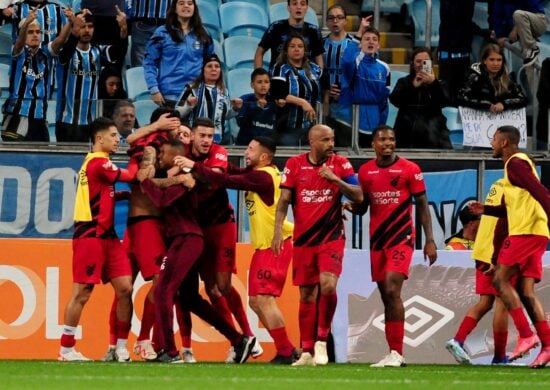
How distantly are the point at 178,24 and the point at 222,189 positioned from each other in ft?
14.4

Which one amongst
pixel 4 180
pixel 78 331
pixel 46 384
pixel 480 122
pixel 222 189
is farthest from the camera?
pixel 480 122

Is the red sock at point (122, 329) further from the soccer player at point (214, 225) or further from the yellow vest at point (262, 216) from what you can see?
the yellow vest at point (262, 216)

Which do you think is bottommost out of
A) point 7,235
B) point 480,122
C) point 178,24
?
point 7,235

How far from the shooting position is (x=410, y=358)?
15.6m

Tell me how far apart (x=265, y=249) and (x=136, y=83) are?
5.00m

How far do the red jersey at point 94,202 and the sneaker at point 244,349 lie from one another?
65.3 inches

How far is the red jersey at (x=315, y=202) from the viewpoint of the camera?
13789mm

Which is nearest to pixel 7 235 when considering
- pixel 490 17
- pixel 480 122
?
pixel 480 122

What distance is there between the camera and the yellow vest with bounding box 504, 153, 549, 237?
1392 centimetres

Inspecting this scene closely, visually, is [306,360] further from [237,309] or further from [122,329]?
[122,329]

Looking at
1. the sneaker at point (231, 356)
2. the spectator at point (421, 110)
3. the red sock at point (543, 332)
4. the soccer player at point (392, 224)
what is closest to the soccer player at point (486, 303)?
the red sock at point (543, 332)

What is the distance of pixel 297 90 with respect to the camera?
58.1 ft

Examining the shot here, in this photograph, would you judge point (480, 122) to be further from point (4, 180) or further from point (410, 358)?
point (4, 180)

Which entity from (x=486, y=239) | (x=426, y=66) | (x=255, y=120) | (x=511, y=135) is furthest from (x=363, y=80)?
(x=511, y=135)
